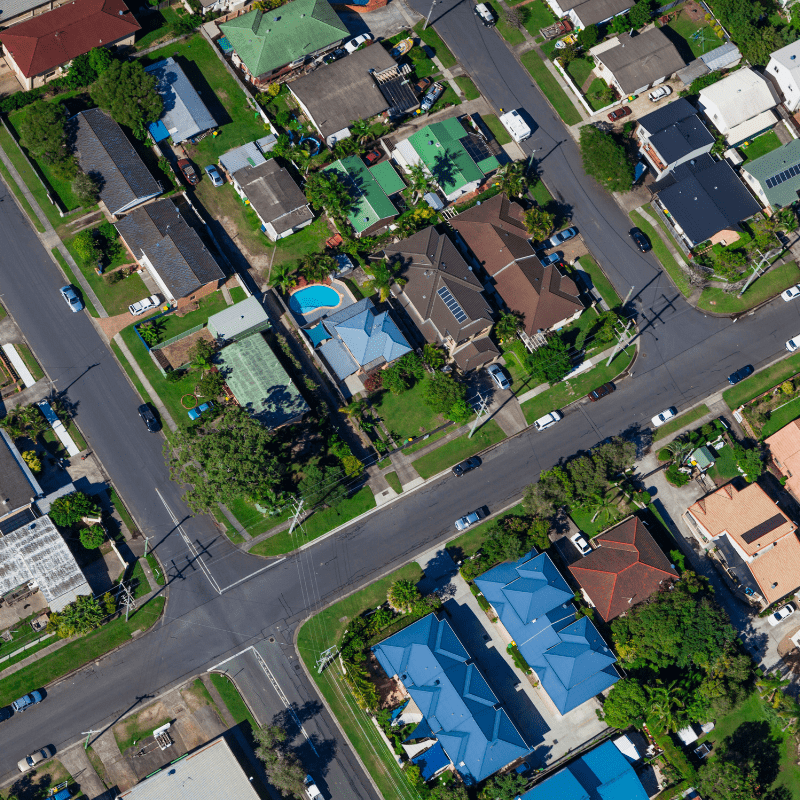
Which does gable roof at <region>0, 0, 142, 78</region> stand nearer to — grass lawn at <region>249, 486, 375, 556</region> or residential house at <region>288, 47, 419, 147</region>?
residential house at <region>288, 47, 419, 147</region>

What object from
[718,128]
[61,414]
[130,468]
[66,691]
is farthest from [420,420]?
[718,128]

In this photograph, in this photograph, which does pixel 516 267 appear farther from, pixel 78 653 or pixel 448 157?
pixel 78 653

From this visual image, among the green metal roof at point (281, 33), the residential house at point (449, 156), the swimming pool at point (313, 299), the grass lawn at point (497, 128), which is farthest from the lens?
the grass lawn at point (497, 128)

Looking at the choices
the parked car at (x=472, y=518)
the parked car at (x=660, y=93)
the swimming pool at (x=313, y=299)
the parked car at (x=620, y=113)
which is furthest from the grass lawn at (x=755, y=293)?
the swimming pool at (x=313, y=299)

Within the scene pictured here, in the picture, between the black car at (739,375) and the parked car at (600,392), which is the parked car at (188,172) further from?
the black car at (739,375)

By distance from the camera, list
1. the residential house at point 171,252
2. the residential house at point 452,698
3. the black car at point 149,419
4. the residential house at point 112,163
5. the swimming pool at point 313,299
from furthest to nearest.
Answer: the swimming pool at point 313,299, the residential house at point 112,163, the residential house at point 171,252, the black car at point 149,419, the residential house at point 452,698

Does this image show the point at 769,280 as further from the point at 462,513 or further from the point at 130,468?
the point at 130,468

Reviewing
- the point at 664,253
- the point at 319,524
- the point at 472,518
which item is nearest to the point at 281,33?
the point at 664,253
